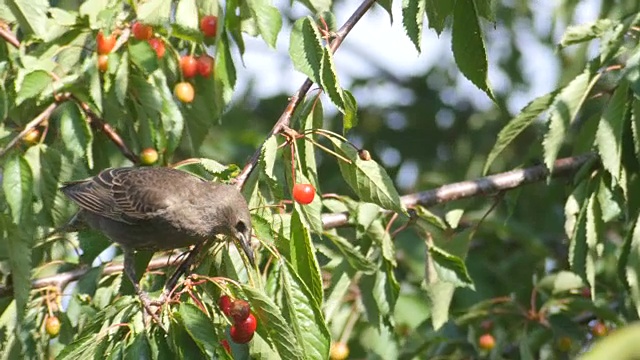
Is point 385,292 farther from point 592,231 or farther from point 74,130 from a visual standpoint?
point 74,130

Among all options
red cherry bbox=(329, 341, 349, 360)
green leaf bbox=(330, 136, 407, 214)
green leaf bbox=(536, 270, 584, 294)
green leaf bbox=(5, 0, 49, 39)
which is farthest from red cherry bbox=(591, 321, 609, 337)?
green leaf bbox=(5, 0, 49, 39)

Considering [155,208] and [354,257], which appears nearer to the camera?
[354,257]

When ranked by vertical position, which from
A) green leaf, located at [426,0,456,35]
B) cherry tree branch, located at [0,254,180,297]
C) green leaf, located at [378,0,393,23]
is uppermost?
green leaf, located at [426,0,456,35]

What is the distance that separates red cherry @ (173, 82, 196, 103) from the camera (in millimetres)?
5270

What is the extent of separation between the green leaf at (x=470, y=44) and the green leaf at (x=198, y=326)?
138cm

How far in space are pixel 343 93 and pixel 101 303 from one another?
178cm

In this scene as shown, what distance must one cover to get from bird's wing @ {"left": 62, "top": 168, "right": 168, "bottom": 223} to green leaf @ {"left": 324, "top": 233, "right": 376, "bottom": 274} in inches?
41.2

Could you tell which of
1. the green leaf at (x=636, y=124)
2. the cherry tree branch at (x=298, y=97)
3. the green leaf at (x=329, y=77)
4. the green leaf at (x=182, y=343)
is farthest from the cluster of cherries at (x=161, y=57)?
the green leaf at (x=636, y=124)

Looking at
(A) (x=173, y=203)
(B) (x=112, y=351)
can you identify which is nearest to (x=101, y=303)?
(A) (x=173, y=203)

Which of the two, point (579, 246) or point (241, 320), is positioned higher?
point (241, 320)

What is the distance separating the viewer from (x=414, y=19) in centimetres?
399

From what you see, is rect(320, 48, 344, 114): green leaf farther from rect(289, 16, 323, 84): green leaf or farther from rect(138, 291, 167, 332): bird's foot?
rect(138, 291, 167, 332): bird's foot

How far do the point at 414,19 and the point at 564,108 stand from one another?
4.60 feet

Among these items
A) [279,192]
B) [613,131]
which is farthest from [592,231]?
[279,192]
